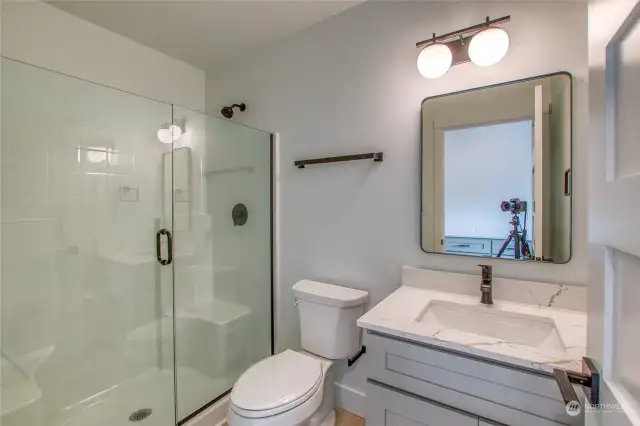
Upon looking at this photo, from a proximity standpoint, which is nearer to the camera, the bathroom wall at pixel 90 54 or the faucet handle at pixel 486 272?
the faucet handle at pixel 486 272

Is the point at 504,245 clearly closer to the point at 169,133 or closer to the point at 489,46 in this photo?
the point at 489,46

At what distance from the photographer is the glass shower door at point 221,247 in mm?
1938

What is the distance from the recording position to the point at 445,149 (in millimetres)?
1463

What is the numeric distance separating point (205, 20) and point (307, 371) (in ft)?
6.81

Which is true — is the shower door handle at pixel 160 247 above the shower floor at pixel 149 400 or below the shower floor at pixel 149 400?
above

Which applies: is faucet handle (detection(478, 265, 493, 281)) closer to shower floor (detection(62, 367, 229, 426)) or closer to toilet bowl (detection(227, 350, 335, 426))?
toilet bowl (detection(227, 350, 335, 426))

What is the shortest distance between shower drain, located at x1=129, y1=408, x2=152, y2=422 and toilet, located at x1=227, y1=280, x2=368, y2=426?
79 cm

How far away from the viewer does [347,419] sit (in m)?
1.73

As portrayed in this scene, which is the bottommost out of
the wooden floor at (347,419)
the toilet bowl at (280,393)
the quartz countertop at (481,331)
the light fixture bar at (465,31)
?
the wooden floor at (347,419)

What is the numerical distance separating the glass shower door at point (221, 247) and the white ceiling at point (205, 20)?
524 millimetres

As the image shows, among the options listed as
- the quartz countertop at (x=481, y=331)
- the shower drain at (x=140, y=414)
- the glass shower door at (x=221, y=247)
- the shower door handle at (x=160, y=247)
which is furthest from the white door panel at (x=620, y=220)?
the shower drain at (x=140, y=414)

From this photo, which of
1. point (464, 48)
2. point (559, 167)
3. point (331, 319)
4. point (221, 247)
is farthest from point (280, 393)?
point (464, 48)

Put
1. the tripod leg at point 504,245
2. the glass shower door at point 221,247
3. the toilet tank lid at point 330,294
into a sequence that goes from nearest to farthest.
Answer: the tripod leg at point 504,245 < the toilet tank lid at point 330,294 < the glass shower door at point 221,247

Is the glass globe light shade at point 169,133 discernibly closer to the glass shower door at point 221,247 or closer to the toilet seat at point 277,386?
the glass shower door at point 221,247
